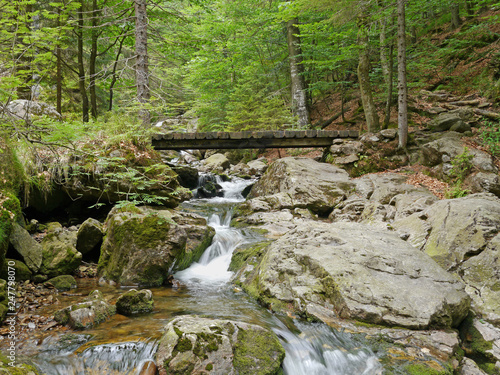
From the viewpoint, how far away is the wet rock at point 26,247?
502 centimetres

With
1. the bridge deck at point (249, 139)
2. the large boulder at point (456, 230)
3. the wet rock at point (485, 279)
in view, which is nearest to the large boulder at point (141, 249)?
the large boulder at point (456, 230)

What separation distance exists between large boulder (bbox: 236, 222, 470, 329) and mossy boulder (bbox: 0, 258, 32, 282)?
359 centimetres

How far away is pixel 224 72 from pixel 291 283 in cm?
1598

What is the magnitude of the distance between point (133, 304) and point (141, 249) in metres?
1.54

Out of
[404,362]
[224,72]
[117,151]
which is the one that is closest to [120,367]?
[404,362]

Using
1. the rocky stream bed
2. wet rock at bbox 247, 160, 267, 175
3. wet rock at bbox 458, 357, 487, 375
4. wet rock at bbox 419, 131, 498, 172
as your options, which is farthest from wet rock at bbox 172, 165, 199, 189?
wet rock at bbox 458, 357, 487, 375

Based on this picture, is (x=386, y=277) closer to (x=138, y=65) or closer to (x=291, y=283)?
(x=291, y=283)

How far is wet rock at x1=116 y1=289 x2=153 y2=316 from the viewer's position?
13.6 feet

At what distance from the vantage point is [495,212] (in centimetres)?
507

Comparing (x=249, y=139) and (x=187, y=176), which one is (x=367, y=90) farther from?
(x=187, y=176)

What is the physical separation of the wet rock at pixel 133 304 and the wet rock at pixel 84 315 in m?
0.18

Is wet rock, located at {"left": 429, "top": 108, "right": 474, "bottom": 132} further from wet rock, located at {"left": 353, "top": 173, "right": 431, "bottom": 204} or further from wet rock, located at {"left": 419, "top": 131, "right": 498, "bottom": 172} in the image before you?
wet rock, located at {"left": 353, "top": 173, "right": 431, "bottom": 204}

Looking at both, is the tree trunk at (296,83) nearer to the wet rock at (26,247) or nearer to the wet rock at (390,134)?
the wet rock at (390,134)

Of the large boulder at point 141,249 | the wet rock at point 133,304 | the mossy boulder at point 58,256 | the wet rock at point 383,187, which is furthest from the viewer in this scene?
the wet rock at point 383,187
